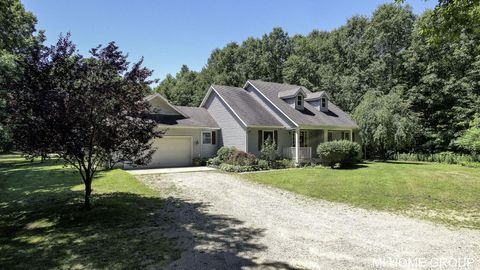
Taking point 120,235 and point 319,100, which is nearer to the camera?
point 120,235

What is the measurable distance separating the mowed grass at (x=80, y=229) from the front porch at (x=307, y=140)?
12807mm

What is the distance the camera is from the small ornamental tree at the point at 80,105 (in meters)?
7.99

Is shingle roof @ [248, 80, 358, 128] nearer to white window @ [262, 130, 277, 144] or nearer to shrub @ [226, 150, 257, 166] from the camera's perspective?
white window @ [262, 130, 277, 144]

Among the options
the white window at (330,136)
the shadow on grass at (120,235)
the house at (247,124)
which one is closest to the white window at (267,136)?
the house at (247,124)

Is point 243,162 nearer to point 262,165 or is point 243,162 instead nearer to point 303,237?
point 262,165

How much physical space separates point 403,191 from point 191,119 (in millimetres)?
16263

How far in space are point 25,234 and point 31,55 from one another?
189 inches

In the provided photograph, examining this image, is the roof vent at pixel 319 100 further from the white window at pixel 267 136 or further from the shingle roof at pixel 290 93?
the white window at pixel 267 136

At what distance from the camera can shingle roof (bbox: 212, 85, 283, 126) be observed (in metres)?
22.8

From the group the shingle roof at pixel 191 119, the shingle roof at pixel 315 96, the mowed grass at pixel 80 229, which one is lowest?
the mowed grass at pixel 80 229

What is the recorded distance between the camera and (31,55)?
831 cm

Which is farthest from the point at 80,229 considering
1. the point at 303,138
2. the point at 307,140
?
the point at 307,140

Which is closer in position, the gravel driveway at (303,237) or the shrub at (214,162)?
the gravel driveway at (303,237)

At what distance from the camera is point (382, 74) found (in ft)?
122
